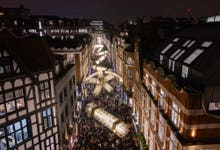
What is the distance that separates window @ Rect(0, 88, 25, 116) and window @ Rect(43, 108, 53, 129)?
311cm

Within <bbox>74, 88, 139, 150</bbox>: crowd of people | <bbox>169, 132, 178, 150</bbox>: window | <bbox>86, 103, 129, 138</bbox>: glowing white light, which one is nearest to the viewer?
<bbox>169, 132, 178, 150</bbox>: window

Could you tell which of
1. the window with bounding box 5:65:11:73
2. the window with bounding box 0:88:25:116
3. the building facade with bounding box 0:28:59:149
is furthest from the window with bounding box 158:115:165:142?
the window with bounding box 5:65:11:73

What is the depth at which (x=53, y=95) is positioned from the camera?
2202 centimetres

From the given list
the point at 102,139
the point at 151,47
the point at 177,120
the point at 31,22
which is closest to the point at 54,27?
the point at 31,22

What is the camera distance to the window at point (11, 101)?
17062 mm

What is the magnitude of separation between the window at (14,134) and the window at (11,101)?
1487 mm

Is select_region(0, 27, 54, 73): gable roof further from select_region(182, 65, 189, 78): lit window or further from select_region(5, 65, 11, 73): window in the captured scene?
select_region(182, 65, 189, 78): lit window

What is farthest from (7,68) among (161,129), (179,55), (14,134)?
(179,55)

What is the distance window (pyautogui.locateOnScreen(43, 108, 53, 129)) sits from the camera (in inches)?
843

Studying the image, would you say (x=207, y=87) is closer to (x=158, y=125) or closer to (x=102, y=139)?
(x=158, y=125)

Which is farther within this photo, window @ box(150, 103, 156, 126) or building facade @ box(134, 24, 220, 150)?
window @ box(150, 103, 156, 126)

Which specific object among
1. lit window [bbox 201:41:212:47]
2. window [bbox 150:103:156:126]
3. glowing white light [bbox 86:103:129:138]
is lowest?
glowing white light [bbox 86:103:129:138]

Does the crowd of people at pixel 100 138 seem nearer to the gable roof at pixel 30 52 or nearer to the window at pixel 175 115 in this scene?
the window at pixel 175 115

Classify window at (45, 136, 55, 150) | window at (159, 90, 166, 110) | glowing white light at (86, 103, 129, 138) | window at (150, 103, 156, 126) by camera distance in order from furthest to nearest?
glowing white light at (86, 103, 129, 138) → window at (150, 103, 156, 126) → window at (45, 136, 55, 150) → window at (159, 90, 166, 110)
